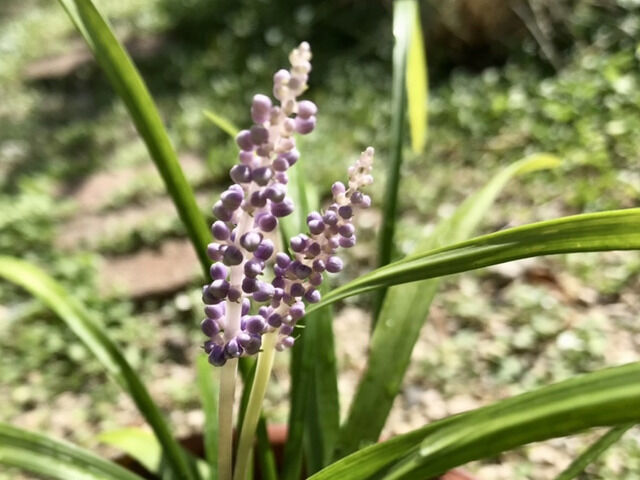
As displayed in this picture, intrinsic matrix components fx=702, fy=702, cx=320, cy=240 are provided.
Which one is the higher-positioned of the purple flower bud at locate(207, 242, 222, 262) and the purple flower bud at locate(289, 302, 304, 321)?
the purple flower bud at locate(207, 242, 222, 262)

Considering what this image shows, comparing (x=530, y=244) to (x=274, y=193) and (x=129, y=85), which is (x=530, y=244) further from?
(x=129, y=85)

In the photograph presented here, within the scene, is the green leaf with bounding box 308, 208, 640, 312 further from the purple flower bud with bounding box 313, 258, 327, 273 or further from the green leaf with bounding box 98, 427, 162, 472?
the green leaf with bounding box 98, 427, 162, 472

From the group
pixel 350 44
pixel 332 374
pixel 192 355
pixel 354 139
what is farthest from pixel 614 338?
pixel 350 44

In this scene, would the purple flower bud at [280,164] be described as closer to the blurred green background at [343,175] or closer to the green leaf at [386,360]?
the green leaf at [386,360]

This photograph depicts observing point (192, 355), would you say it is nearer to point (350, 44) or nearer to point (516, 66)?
point (516, 66)

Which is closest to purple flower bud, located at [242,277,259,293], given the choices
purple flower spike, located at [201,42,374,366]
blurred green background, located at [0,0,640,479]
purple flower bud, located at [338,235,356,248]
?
purple flower spike, located at [201,42,374,366]

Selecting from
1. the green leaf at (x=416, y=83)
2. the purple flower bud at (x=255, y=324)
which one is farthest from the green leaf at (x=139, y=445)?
the green leaf at (x=416, y=83)

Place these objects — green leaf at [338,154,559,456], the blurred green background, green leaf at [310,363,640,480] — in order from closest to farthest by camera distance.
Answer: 1. green leaf at [310,363,640,480]
2. green leaf at [338,154,559,456]
3. the blurred green background
